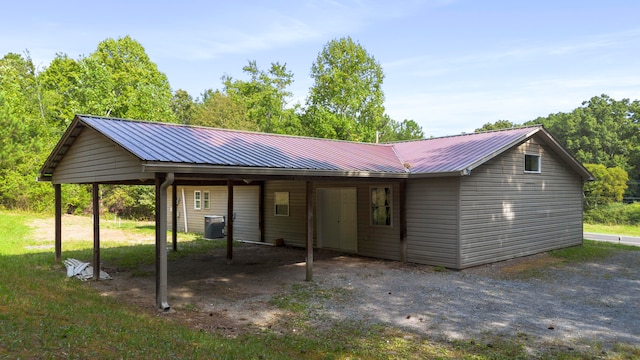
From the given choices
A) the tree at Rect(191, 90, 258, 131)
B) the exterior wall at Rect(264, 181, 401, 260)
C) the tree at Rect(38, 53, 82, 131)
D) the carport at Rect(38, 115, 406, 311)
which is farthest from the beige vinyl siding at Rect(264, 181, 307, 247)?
the tree at Rect(38, 53, 82, 131)

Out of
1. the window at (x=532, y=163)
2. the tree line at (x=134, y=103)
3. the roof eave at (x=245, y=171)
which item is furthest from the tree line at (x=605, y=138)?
the roof eave at (x=245, y=171)

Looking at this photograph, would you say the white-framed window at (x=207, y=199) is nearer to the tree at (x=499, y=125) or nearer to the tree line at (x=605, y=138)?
the tree line at (x=605, y=138)

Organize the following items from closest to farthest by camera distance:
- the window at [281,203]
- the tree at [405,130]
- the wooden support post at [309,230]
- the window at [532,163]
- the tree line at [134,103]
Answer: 1. the wooden support post at [309,230]
2. the window at [532,163]
3. the window at [281,203]
4. the tree line at [134,103]
5. the tree at [405,130]

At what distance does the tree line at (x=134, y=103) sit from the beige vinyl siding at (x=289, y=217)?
44.7ft

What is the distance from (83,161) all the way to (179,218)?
12200 mm

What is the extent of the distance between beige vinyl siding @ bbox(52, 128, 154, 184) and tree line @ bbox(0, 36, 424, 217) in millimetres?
16906

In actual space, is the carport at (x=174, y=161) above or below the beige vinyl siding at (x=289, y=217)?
above

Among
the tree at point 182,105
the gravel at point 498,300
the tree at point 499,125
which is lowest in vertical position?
the gravel at point 498,300

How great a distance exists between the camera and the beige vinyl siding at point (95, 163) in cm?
784

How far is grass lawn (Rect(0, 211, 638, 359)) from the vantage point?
449 cm

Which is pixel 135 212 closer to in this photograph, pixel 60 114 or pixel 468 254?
pixel 60 114

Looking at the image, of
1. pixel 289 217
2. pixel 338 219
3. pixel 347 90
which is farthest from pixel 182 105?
pixel 338 219

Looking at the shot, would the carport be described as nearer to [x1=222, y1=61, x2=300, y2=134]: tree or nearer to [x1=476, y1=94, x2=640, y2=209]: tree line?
[x1=222, y1=61, x2=300, y2=134]: tree

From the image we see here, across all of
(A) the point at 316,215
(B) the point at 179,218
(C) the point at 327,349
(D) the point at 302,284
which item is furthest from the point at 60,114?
(C) the point at 327,349
